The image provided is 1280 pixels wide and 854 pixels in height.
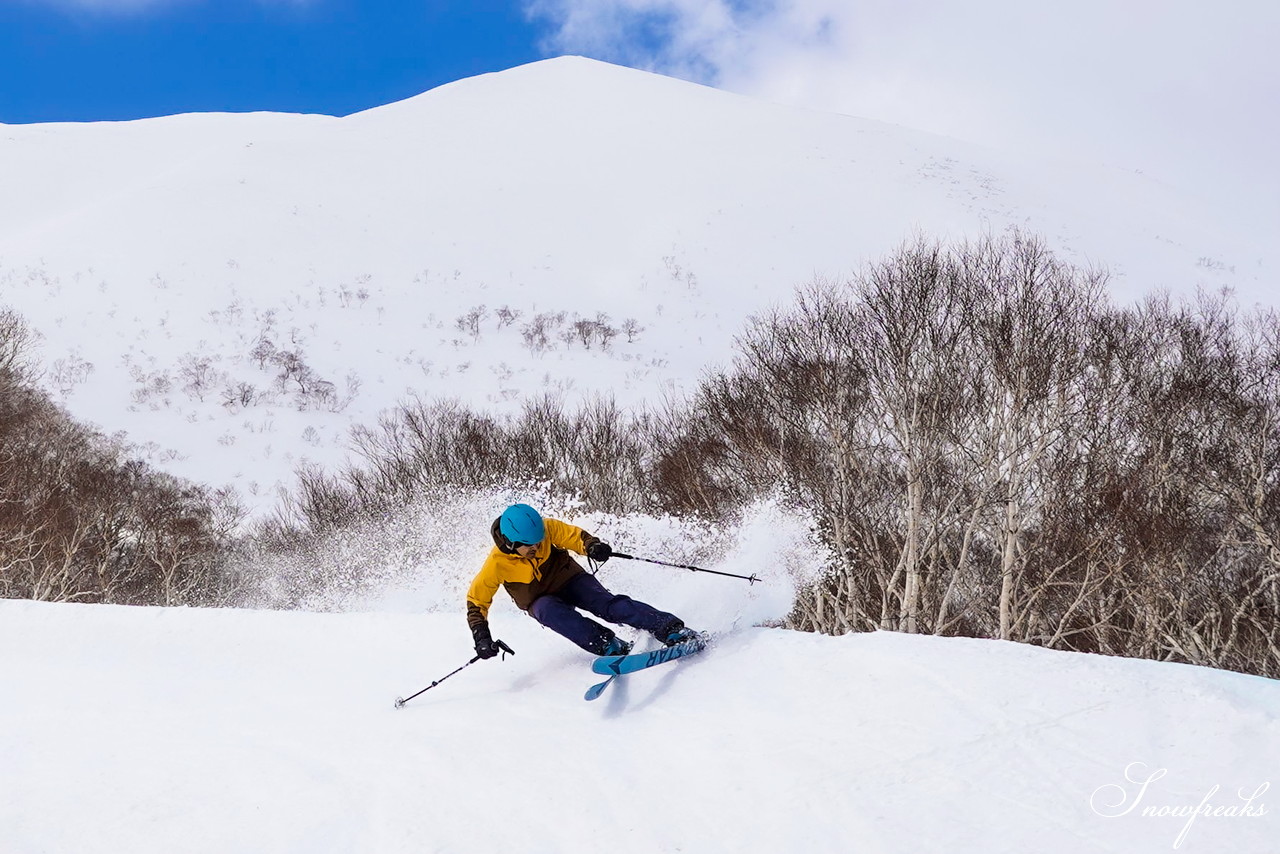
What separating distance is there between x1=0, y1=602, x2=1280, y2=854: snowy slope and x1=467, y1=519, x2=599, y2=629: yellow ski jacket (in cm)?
59

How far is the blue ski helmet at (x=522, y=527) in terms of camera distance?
5453 mm

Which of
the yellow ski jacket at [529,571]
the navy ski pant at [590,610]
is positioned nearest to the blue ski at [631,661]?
the navy ski pant at [590,610]

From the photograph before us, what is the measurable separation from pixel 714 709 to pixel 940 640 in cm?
148

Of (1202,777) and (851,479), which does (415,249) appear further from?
(1202,777)

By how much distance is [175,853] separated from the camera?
3.77 meters

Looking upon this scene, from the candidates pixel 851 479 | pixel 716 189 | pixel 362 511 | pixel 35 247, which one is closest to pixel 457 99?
pixel 716 189

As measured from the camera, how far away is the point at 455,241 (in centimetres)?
5172

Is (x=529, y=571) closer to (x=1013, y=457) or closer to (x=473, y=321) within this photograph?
(x=1013, y=457)

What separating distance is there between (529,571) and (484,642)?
0.65 meters

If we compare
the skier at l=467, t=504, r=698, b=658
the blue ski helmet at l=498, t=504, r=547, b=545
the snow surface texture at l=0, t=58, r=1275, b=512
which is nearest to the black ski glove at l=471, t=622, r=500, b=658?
the skier at l=467, t=504, r=698, b=658

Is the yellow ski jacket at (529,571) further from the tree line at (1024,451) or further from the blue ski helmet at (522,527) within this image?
the tree line at (1024,451)

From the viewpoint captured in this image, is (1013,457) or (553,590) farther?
(1013,457)

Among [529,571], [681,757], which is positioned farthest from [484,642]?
[681,757]

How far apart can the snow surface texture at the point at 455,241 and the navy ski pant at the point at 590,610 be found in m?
25.7
